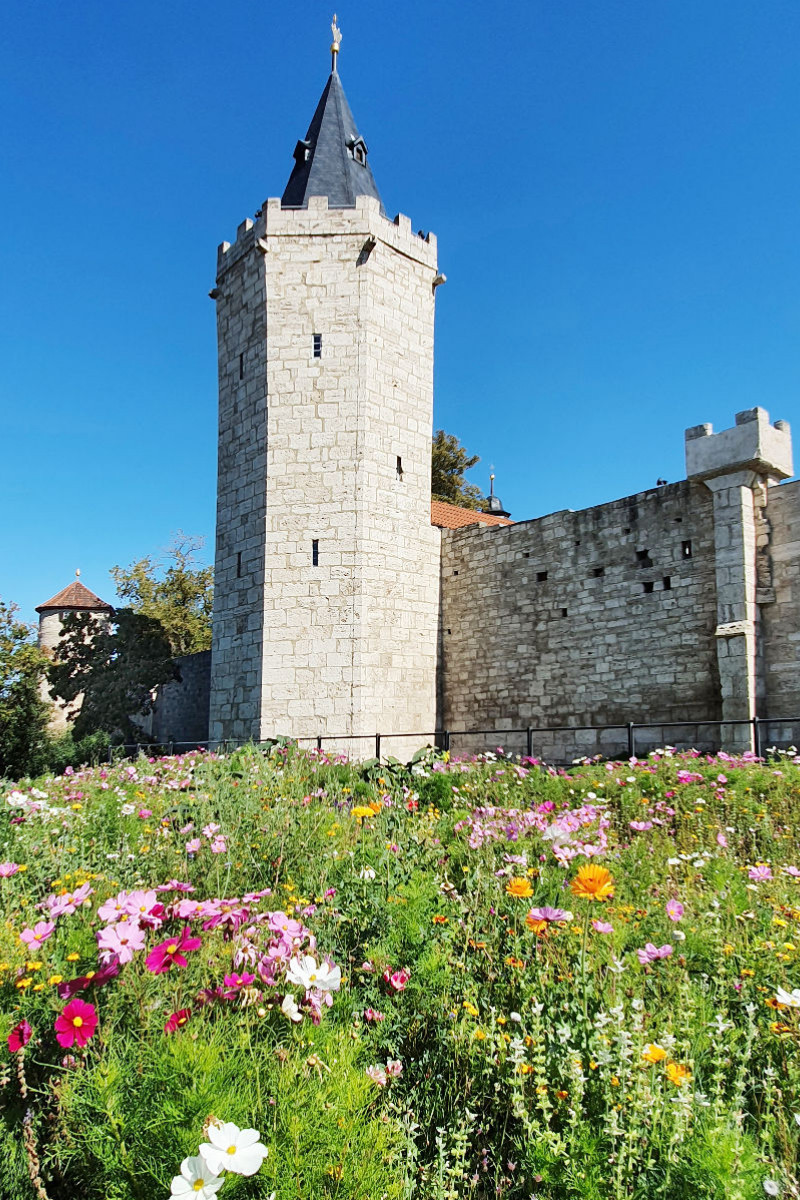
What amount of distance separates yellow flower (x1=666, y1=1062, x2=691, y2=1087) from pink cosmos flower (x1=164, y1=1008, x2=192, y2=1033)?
138 cm

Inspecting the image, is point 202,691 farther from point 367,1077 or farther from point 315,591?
point 367,1077

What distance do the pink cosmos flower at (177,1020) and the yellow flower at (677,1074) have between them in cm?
138

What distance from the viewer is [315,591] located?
1314cm

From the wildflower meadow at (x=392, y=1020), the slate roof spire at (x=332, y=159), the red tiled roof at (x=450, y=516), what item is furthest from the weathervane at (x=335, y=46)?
the wildflower meadow at (x=392, y=1020)

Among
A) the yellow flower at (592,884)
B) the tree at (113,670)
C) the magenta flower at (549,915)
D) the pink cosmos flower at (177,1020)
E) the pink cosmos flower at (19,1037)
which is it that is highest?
the tree at (113,670)

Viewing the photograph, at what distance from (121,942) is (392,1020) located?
3.43 feet

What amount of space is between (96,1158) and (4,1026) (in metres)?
0.48

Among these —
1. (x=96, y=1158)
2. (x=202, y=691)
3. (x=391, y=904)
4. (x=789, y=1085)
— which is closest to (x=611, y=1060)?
(x=789, y=1085)

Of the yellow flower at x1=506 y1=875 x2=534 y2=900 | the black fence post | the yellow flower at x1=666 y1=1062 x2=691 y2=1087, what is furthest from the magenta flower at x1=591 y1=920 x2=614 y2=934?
the black fence post

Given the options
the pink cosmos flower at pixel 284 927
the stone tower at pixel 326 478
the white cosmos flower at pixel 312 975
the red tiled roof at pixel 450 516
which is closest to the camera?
the white cosmos flower at pixel 312 975

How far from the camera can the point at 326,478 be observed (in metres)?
13.4

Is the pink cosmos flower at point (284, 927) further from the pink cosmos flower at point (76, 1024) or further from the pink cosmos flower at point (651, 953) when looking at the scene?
the pink cosmos flower at point (651, 953)

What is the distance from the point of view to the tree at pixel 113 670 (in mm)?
21000

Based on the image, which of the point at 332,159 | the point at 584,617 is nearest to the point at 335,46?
the point at 332,159
